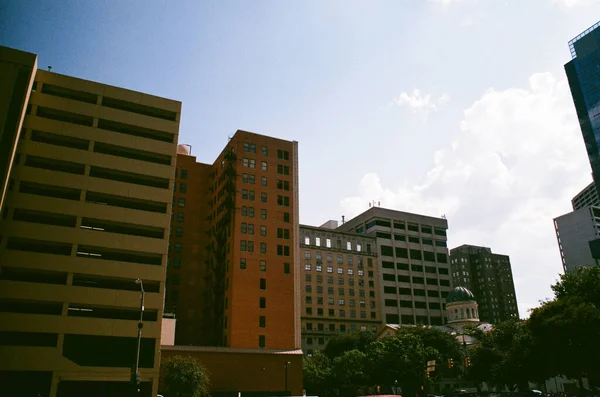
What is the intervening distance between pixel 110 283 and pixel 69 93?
25.1m

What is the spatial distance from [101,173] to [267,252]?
87.0 feet

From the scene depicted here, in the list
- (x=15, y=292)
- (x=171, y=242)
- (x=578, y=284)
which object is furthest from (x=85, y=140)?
(x=578, y=284)

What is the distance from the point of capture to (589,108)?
111438 millimetres

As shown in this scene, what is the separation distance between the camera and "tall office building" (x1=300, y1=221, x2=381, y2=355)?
370 ft

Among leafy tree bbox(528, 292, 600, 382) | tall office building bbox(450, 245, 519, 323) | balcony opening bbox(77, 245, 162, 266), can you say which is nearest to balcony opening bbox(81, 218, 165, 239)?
balcony opening bbox(77, 245, 162, 266)

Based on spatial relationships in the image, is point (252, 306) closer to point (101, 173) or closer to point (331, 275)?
point (101, 173)

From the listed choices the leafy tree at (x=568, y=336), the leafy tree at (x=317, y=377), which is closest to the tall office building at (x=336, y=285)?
the leafy tree at (x=317, y=377)

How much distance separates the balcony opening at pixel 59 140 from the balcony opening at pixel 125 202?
6.82 meters

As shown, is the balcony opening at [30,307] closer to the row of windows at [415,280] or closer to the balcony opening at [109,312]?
the balcony opening at [109,312]

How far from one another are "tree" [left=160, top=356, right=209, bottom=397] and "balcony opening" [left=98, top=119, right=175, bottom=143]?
1129 inches

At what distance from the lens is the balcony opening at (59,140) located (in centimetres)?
5816

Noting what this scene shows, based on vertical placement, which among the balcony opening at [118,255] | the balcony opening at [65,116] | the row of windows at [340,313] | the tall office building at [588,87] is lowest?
the balcony opening at [118,255]

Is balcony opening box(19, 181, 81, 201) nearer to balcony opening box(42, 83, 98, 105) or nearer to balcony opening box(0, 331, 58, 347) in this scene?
balcony opening box(42, 83, 98, 105)

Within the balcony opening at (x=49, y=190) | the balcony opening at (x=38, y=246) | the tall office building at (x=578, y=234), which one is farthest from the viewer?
the tall office building at (x=578, y=234)
